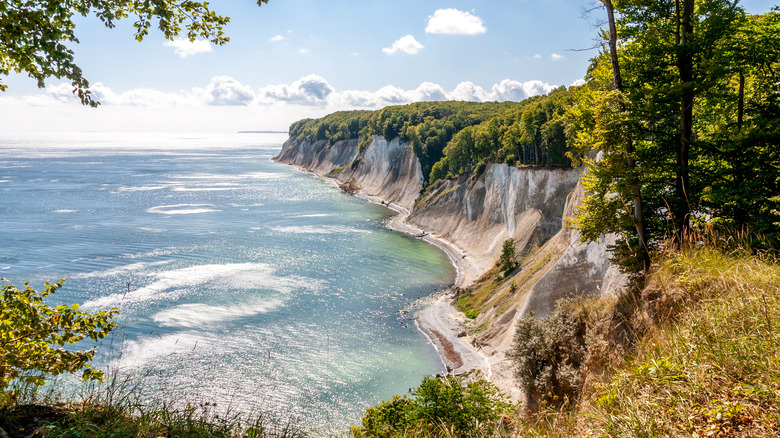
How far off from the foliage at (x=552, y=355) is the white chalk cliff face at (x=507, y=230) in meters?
1.59

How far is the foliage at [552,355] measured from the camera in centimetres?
1602

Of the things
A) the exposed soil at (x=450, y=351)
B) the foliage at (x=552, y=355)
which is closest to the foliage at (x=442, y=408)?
the foliage at (x=552, y=355)

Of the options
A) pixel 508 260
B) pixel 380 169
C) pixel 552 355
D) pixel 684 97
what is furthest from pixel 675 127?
pixel 380 169

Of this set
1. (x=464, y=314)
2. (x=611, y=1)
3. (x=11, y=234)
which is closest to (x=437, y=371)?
(x=464, y=314)

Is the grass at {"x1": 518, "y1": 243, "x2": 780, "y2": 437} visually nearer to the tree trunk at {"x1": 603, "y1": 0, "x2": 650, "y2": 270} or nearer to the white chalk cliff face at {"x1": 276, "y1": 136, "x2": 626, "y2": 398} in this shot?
the tree trunk at {"x1": 603, "y1": 0, "x2": 650, "y2": 270}

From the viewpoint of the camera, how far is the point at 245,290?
152 feet

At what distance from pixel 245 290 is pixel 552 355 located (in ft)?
118

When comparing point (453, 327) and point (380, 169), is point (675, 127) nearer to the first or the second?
point (453, 327)

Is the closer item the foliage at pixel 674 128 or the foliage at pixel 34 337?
the foliage at pixel 34 337

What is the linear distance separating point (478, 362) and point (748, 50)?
978 inches

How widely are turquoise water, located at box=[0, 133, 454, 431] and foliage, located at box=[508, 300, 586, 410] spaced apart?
909cm

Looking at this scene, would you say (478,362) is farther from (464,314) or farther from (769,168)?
(769,168)

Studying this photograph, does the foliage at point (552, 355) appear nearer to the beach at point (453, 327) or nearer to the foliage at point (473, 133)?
the beach at point (453, 327)

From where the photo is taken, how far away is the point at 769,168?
14.4 m
